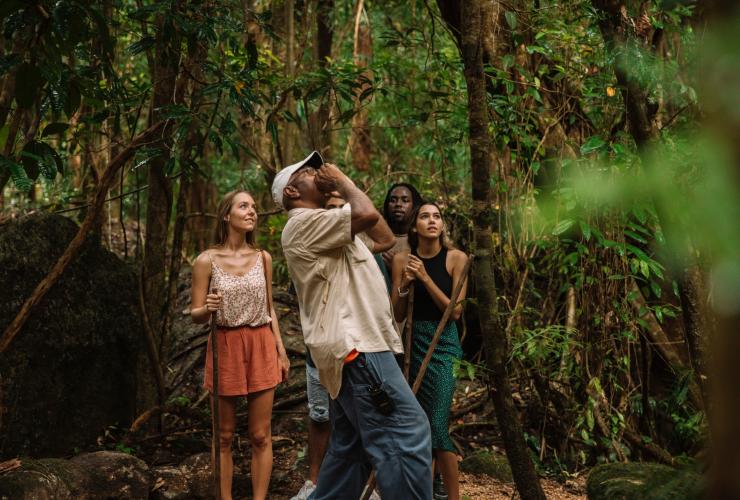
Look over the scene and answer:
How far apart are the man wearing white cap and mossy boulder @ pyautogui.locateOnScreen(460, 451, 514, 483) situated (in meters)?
2.56

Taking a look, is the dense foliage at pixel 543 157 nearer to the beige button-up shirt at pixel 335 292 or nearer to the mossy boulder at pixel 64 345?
the mossy boulder at pixel 64 345

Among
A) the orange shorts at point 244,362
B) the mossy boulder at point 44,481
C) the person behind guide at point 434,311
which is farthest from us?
the orange shorts at point 244,362

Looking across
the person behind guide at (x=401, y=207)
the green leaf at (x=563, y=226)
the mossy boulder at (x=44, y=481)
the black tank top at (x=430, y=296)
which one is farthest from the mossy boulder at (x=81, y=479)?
the green leaf at (x=563, y=226)

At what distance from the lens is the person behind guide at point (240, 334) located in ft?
15.0

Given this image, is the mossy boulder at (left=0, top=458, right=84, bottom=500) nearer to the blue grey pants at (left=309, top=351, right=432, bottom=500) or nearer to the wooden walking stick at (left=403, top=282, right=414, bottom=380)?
the blue grey pants at (left=309, top=351, right=432, bottom=500)

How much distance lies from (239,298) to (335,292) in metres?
1.58

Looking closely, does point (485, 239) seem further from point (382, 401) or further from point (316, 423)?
point (316, 423)

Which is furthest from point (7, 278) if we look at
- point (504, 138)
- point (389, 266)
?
point (504, 138)

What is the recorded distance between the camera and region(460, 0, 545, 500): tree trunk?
9.82 ft

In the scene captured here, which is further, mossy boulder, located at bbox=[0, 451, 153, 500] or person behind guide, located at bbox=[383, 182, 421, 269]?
person behind guide, located at bbox=[383, 182, 421, 269]

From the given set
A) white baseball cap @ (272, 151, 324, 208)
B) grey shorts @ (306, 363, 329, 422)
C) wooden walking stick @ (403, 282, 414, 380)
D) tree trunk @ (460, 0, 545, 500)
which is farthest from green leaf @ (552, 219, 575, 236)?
grey shorts @ (306, 363, 329, 422)

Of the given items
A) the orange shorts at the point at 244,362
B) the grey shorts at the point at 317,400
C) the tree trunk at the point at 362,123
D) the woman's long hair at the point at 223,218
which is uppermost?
the tree trunk at the point at 362,123

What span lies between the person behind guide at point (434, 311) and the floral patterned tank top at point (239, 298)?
82 centimetres

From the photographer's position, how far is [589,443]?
548 cm
